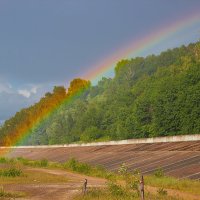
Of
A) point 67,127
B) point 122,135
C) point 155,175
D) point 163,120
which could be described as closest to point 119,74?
point 67,127

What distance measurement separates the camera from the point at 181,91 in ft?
263

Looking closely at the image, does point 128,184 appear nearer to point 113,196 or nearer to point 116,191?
point 116,191

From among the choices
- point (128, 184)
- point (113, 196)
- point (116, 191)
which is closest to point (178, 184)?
point (128, 184)

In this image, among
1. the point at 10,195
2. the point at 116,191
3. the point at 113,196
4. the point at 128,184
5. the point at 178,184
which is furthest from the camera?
the point at 178,184

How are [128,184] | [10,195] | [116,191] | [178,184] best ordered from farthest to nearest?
[178,184]
[128,184]
[10,195]
[116,191]

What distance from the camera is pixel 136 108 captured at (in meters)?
94.4

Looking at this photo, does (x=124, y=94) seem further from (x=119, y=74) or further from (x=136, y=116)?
(x=119, y=74)

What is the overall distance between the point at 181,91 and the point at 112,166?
3107 cm

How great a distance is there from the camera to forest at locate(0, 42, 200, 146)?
260ft

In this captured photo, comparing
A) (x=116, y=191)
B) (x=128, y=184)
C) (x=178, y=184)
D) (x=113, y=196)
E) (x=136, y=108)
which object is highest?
(x=136, y=108)

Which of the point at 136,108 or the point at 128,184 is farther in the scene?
the point at 136,108

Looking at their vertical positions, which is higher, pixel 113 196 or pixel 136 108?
pixel 136 108

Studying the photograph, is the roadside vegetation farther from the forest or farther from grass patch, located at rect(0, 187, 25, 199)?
the forest

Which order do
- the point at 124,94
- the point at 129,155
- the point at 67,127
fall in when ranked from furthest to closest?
the point at 67,127, the point at 124,94, the point at 129,155
